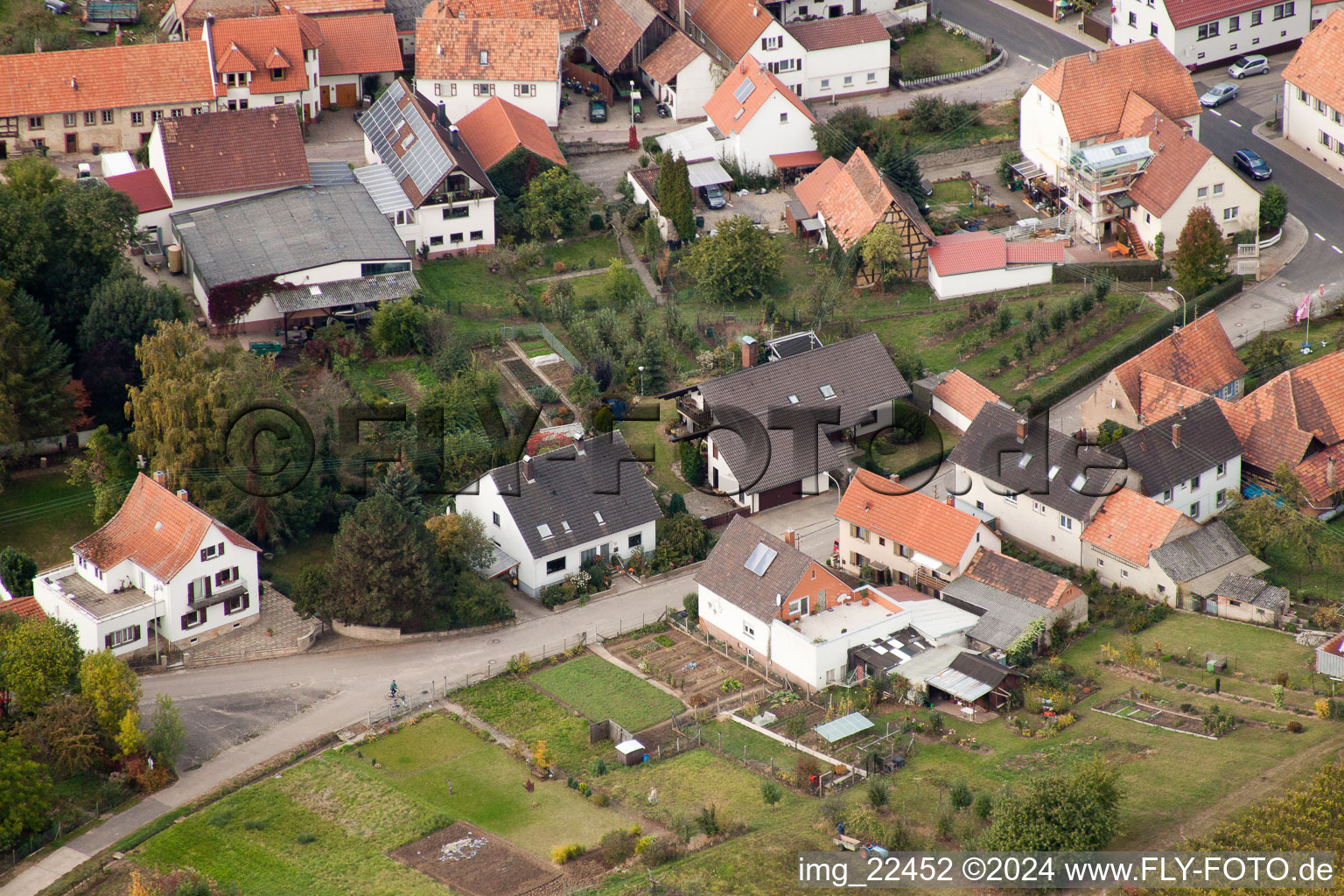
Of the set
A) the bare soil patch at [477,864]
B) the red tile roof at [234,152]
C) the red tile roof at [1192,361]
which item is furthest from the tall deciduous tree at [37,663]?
the red tile roof at [1192,361]

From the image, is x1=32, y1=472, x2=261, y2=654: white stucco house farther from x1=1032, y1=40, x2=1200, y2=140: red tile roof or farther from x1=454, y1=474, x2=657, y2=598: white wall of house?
x1=1032, y1=40, x2=1200, y2=140: red tile roof

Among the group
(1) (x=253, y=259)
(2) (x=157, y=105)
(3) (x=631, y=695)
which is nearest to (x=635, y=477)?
(3) (x=631, y=695)

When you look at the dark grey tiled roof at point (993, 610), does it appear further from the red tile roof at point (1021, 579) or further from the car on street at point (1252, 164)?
the car on street at point (1252, 164)

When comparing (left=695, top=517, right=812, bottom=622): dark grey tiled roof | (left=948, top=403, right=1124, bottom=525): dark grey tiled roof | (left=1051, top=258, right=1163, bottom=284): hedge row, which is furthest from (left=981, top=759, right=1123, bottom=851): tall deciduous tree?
(left=1051, top=258, right=1163, bottom=284): hedge row

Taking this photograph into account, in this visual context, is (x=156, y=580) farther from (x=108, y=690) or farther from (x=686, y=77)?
(x=686, y=77)

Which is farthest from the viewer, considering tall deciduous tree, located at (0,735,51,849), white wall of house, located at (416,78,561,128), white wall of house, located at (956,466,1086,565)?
white wall of house, located at (416,78,561,128)

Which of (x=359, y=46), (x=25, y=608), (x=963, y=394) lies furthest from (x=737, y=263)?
(x=25, y=608)

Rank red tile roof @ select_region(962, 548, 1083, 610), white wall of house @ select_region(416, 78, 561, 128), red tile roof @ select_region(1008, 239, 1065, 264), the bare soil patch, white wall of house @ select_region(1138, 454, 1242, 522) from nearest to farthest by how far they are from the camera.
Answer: the bare soil patch → red tile roof @ select_region(962, 548, 1083, 610) → white wall of house @ select_region(1138, 454, 1242, 522) → red tile roof @ select_region(1008, 239, 1065, 264) → white wall of house @ select_region(416, 78, 561, 128)
